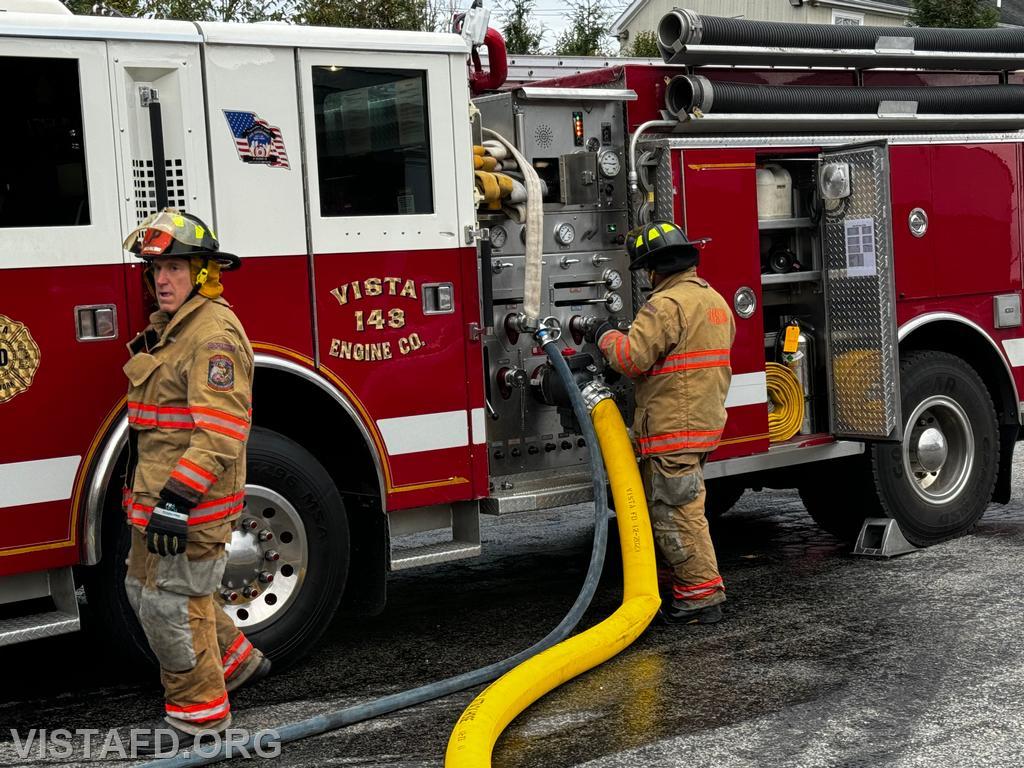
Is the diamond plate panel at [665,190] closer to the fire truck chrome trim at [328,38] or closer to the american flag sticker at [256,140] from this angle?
the fire truck chrome trim at [328,38]

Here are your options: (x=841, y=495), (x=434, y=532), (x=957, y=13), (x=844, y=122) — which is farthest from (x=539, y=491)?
(x=957, y=13)

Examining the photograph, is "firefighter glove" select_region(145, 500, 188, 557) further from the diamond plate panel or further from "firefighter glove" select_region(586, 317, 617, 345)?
the diamond plate panel

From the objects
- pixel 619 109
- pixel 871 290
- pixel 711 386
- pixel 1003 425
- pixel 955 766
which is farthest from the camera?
pixel 1003 425

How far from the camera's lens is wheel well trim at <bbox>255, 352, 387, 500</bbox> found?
5336mm

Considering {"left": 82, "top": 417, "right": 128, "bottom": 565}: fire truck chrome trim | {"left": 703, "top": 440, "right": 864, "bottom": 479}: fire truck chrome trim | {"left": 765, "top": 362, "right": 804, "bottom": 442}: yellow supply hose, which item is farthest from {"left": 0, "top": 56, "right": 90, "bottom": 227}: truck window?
{"left": 765, "top": 362, "right": 804, "bottom": 442}: yellow supply hose

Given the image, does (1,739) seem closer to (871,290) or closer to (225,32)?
(225,32)

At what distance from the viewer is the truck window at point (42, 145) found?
4832 millimetres

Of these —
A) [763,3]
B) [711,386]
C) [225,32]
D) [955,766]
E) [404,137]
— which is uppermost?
[763,3]

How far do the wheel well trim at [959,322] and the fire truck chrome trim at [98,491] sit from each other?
417 centimetres

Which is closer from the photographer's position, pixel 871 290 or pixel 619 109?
pixel 619 109

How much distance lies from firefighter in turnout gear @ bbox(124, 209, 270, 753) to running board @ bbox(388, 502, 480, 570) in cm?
108

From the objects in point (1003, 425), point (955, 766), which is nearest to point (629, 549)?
point (955, 766)

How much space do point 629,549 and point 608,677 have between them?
0.77m

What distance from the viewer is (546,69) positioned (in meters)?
7.59
